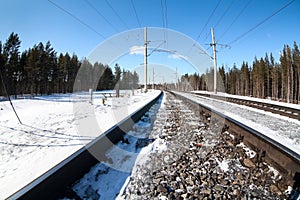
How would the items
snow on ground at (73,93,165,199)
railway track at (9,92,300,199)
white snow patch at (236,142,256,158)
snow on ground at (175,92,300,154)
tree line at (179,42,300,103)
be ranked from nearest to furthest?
railway track at (9,92,300,199)
snow on ground at (73,93,165,199)
white snow patch at (236,142,256,158)
snow on ground at (175,92,300,154)
tree line at (179,42,300,103)

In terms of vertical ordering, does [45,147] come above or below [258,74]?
below

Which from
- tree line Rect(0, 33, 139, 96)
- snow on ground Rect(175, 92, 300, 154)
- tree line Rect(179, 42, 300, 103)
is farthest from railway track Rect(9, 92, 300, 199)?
tree line Rect(179, 42, 300, 103)

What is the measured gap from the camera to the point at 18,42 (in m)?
35.1

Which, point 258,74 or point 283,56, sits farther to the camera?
point 258,74

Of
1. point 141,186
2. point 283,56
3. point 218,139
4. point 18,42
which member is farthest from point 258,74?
point 18,42

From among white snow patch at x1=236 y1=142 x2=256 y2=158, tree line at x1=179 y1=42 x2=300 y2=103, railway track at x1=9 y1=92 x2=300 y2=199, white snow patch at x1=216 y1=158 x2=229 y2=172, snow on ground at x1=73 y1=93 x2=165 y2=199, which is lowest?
snow on ground at x1=73 y1=93 x2=165 y2=199

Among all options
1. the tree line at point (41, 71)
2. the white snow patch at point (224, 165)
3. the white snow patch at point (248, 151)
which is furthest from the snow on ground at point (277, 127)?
the tree line at point (41, 71)

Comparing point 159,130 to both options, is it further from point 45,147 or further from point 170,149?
point 45,147

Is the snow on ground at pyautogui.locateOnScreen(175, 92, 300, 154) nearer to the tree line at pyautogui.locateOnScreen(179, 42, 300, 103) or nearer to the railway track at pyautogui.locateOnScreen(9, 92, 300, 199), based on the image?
the railway track at pyautogui.locateOnScreen(9, 92, 300, 199)

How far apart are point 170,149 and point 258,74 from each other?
5526 centimetres

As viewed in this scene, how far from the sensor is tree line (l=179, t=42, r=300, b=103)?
38281 mm

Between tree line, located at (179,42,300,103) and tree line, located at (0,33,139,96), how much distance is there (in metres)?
35.4

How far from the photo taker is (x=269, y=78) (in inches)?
1882

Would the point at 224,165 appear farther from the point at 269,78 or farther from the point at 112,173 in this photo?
the point at 269,78
